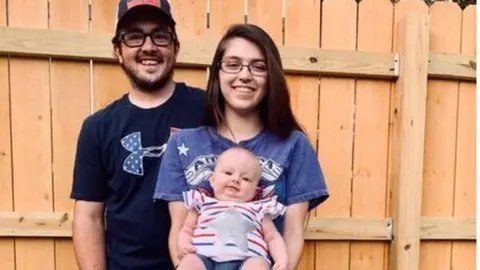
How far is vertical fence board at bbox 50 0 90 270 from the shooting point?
7.74 feet

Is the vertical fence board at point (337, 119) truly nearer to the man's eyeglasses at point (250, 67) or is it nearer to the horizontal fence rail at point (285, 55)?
the horizontal fence rail at point (285, 55)

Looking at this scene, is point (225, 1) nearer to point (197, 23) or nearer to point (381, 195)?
point (197, 23)

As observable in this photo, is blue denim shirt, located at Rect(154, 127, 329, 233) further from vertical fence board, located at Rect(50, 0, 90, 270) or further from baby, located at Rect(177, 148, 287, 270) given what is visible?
vertical fence board, located at Rect(50, 0, 90, 270)

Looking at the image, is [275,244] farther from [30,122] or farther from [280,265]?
[30,122]

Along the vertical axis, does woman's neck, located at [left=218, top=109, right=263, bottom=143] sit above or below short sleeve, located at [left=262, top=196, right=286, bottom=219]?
above

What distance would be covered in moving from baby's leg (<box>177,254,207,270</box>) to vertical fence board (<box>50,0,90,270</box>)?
3.85 ft

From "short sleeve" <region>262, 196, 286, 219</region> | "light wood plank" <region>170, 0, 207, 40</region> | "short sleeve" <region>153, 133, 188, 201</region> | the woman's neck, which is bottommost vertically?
"short sleeve" <region>262, 196, 286, 219</region>

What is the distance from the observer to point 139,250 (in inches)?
70.9

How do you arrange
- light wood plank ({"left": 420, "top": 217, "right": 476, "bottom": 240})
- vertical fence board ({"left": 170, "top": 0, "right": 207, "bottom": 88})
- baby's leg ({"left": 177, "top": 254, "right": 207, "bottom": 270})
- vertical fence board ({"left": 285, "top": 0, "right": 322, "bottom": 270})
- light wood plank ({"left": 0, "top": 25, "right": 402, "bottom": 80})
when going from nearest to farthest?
baby's leg ({"left": 177, "top": 254, "right": 207, "bottom": 270}), light wood plank ({"left": 0, "top": 25, "right": 402, "bottom": 80}), vertical fence board ({"left": 170, "top": 0, "right": 207, "bottom": 88}), vertical fence board ({"left": 285, "top": 0, "right": 322, "bottom": 270}), light wood plank ({"left": 420, "top": 217, "right": 476, "bottom": 240})

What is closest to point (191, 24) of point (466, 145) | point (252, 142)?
point (252, 142)

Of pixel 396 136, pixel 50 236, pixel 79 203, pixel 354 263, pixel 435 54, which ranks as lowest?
pixel 354 263

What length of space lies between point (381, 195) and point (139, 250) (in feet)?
4.76

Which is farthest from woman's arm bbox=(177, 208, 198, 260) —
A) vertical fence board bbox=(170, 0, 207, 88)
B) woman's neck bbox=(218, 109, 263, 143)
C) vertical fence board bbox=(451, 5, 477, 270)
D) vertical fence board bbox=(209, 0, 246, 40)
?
vertical fence board bbox=(451, 5, 477, 270)

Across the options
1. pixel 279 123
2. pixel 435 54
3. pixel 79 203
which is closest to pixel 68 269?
pixel 79 203
